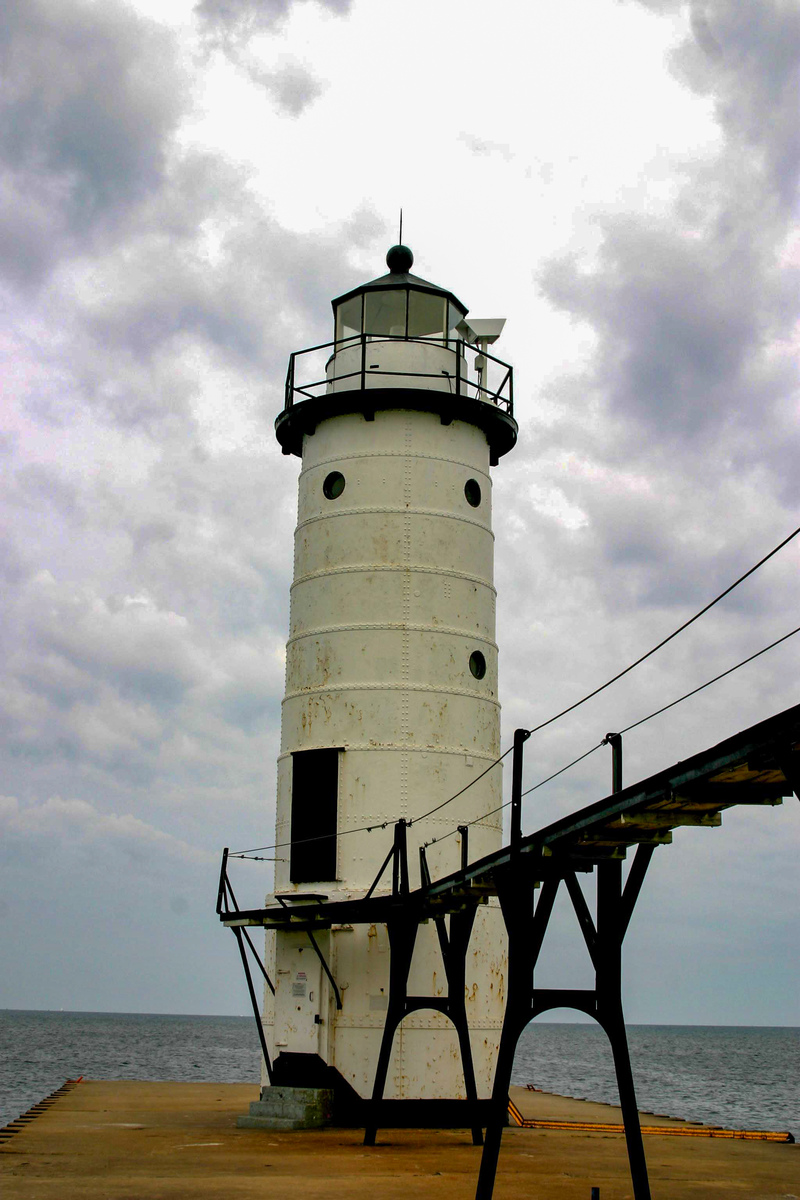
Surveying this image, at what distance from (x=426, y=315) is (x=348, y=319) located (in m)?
1.59

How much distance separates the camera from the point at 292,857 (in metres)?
21.5

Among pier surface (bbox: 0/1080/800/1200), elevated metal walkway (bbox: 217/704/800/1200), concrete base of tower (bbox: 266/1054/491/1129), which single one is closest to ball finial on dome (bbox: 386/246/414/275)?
elevated metal walkway (bbox: 217/704/800/1200)

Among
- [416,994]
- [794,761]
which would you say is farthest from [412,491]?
[794,761]

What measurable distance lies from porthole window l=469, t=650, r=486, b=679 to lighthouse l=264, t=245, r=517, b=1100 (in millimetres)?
36

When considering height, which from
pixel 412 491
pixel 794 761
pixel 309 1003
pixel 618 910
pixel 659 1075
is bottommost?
pixel 659 1075

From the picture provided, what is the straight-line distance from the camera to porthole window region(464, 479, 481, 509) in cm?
2305

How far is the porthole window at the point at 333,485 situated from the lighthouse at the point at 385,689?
0.10 feet

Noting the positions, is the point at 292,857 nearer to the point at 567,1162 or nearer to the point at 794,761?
the point at 567,1162

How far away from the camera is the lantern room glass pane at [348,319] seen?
2467 centimetres

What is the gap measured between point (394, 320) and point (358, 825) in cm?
1011

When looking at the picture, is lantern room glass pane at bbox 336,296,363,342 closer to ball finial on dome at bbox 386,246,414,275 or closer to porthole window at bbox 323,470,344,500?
ball finial on dome at bbox 386,246,414,275

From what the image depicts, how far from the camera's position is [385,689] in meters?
21.3

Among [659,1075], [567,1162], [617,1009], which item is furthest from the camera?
[659,1075]

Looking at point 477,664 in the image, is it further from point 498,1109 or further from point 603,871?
point 498,1109
